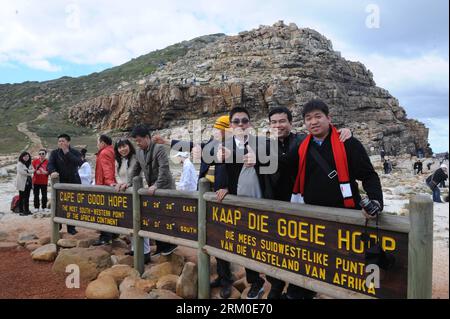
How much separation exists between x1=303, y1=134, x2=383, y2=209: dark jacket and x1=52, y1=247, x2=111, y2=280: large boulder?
371 cm

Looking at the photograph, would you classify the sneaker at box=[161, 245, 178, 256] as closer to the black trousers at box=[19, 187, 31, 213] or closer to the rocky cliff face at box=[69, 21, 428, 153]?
the black trousers at box=[19, 187, 31, 213]

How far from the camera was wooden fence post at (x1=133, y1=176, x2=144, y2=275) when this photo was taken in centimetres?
554

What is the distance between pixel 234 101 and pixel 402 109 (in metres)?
31.1

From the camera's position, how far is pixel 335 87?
5375cm

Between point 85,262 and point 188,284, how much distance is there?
6.24 feet

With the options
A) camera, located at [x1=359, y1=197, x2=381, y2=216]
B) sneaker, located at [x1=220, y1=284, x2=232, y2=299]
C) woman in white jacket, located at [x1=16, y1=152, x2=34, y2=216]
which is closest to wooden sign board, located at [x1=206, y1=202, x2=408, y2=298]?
camera, located at [x1=359, y1=197, x2=381, y2=216]

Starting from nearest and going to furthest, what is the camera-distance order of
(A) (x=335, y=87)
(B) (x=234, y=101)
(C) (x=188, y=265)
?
(C) (x=188, y=265), (B) (x=234, y=101), (A) (x=335, y=87)

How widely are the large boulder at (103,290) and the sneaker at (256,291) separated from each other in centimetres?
176

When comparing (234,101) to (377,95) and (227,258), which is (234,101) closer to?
(377,95)

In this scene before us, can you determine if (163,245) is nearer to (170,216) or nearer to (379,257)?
(170,216)

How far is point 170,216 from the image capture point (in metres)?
5.07

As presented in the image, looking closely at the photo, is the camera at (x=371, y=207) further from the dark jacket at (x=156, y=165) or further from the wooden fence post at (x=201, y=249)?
the dark jacket at (x=156, y=165)

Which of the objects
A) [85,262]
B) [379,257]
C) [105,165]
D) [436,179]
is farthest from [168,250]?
[436,179]
